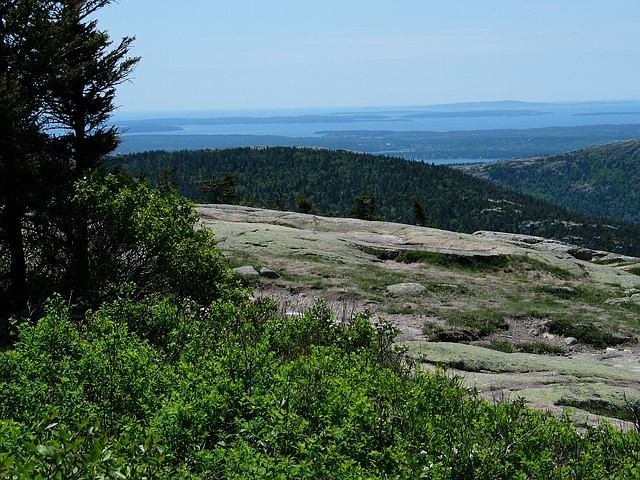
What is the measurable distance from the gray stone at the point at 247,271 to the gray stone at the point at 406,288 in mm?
4843

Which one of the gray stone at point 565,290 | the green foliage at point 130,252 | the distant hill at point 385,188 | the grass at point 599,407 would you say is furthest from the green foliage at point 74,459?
the distant hill at point 385,188

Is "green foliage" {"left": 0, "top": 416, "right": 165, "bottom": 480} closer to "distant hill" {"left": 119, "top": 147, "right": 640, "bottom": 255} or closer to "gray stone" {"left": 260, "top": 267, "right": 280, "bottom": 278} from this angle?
"gray stone" {"left": 260, "top": 267, "right": 280, "bottom": 278}

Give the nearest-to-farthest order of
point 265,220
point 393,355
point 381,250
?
1. point 393,355
2. point 381,250
3. point 265,220

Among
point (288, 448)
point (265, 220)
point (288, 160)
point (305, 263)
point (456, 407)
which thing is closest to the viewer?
point (288, 448)

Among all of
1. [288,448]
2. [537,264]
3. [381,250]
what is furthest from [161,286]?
[537,264]

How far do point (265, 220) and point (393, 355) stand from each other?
77.7ft

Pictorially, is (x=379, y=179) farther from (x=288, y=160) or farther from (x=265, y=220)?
(x=265, y=220)

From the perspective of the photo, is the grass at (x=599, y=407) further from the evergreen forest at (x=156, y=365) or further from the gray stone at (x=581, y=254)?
the gray stone at (x=581, y=254)

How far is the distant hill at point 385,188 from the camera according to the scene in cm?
15950

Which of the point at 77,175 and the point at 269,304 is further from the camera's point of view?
the point at 77,175

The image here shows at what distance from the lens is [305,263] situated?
2267 cm

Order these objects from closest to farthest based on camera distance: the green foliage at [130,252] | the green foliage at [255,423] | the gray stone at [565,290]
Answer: the green foliage at [255,423] → the green foliage at [130,252] → the gray stone at [565,290]

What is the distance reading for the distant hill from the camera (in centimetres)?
15950

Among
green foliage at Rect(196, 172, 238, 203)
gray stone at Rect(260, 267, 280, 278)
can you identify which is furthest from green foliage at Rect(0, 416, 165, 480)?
green foliage at Rect(196, 172, 238, 203)
